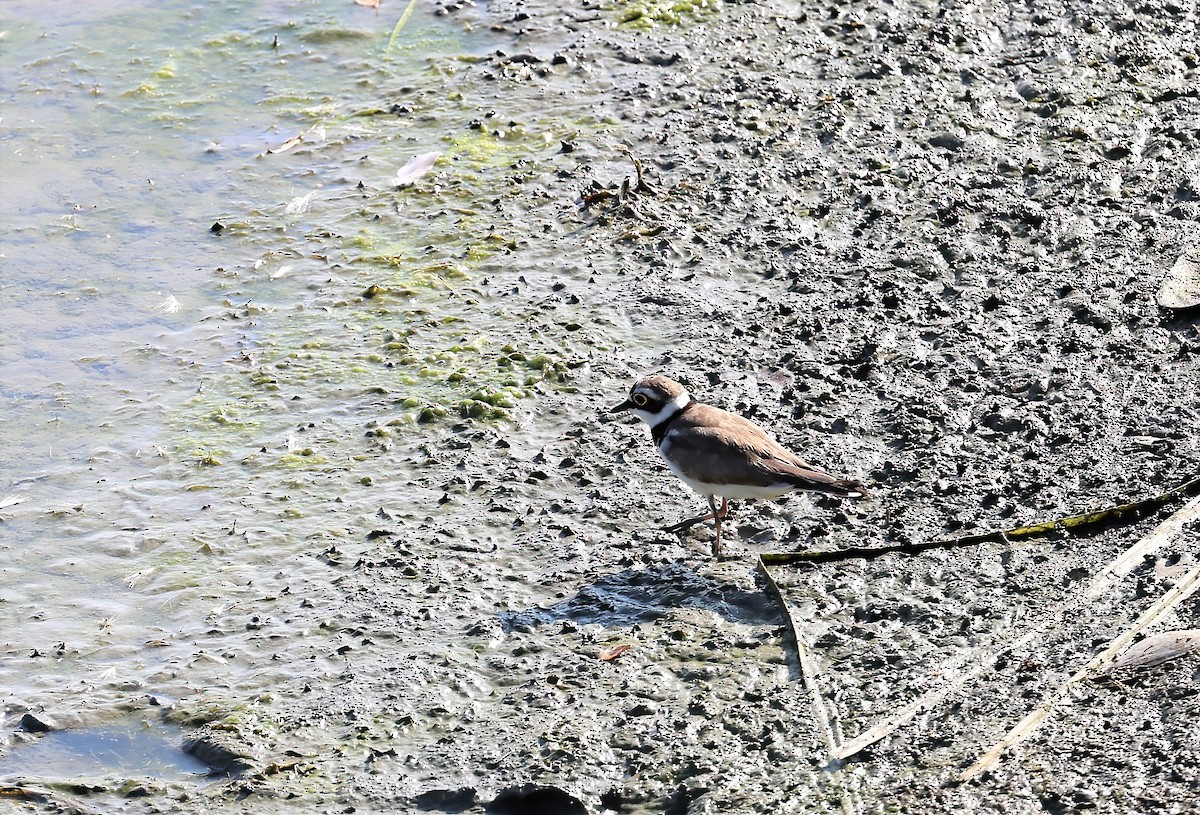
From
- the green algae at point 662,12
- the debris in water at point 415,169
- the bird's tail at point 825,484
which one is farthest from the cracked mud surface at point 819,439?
the debris in water at point 415,169

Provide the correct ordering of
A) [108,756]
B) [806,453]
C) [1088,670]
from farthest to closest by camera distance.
Result: [806,453]
[108,756]
[1088,670]

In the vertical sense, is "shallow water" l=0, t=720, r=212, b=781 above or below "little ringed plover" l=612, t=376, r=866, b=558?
below

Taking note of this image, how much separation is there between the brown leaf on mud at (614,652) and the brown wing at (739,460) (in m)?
0.83

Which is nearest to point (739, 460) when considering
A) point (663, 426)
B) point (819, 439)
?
point (663, 426)

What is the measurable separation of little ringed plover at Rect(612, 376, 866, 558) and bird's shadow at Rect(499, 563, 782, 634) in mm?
223

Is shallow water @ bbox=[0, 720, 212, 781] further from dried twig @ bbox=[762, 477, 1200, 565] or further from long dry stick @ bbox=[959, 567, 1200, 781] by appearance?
long dry stick @ bbox=[959, 567, 1200, 781]

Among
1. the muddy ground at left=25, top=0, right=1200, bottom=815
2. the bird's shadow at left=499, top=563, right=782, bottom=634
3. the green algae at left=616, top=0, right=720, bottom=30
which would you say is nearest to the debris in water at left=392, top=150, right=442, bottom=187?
the muddy ground at left=25, top=0, right=1200, bottom=815

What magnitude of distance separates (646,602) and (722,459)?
663mm

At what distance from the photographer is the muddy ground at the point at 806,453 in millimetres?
5062

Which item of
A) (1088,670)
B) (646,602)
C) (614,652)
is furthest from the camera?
(646,602)

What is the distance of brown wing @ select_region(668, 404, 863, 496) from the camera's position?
19.9ft

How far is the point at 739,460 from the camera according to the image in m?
6.09

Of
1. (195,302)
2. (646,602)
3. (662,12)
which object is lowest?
(195,302)

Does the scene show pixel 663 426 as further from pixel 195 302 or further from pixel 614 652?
pixel 195 302
